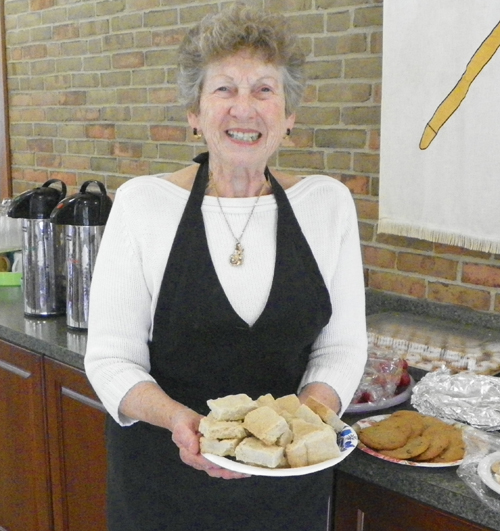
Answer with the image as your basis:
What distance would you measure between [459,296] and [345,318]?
734mm

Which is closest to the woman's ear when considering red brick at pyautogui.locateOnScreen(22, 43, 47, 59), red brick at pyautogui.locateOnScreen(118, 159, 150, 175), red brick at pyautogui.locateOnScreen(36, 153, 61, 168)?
red brick at pyautogui.locateOnScreen(118, 159, 150, 175)

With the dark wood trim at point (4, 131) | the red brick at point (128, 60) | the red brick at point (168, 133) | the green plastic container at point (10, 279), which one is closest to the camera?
the green plastic container at point (10, 279)

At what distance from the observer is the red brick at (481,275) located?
1932 millimetres

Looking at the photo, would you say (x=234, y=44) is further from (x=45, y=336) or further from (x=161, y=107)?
(x=161, y=107)

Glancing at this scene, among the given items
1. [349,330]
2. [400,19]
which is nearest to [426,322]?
[349,330]

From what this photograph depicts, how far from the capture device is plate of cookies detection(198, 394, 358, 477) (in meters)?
1.07

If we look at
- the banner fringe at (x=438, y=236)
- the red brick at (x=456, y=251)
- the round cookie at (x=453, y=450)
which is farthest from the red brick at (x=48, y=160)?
the round cookie at (x=453, y=450)

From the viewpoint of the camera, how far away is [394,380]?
5.11ft

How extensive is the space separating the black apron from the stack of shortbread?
189 mm

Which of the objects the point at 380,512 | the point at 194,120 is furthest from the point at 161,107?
the point at 380,512

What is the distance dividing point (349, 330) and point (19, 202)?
1.27 m

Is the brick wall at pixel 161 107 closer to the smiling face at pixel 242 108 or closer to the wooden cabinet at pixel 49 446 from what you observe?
the smiling face at pixel 242 108

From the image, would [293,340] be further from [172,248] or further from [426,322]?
[426,322]

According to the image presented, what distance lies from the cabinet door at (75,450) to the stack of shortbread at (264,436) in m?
0.83
